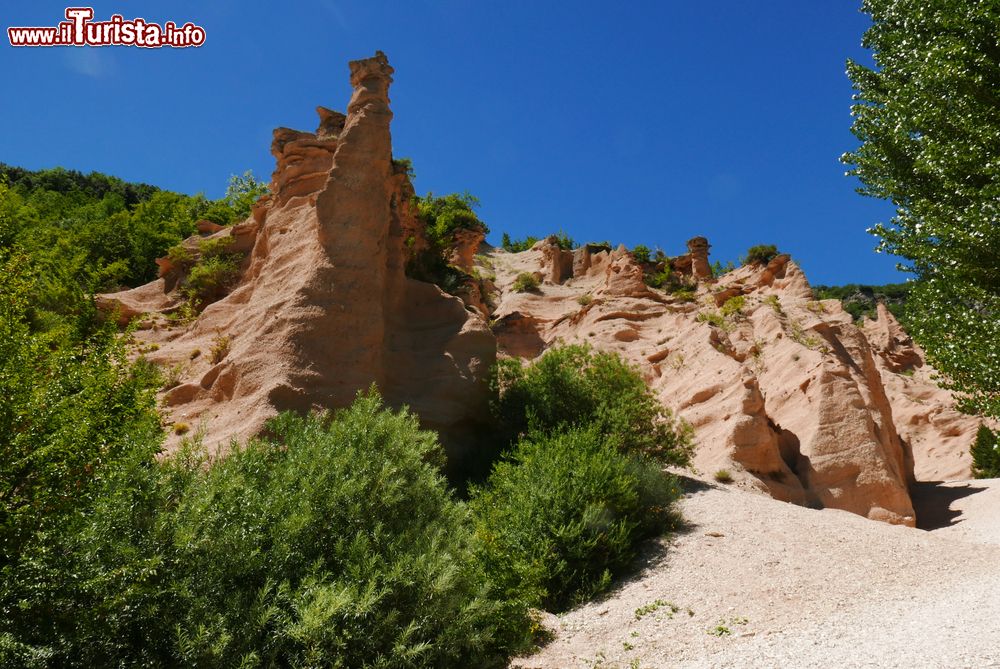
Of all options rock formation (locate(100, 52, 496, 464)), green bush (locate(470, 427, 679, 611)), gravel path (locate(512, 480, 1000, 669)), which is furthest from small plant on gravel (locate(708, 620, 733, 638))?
rock formation (locate(100, 52, 496, 464))

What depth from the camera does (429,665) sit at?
7.64 metres

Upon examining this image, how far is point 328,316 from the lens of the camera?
16219mm

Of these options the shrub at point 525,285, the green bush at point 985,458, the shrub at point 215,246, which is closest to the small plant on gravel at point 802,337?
the green bush at point 985,458

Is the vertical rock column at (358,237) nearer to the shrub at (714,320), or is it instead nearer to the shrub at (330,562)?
the shrub at (330,562)

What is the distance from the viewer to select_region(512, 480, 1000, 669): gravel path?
913cm

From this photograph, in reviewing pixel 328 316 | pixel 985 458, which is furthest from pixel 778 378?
pixel 328 316

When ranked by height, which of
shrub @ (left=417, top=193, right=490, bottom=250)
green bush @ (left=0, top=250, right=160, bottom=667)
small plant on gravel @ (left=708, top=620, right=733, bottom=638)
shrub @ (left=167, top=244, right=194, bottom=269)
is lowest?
small plant on gravel @ (left=708, top=620, right=733, bottom=638)

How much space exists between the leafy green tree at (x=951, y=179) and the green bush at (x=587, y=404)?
6810 millimetres

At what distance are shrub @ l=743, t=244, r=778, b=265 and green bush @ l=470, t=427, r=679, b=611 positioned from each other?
1068 inches

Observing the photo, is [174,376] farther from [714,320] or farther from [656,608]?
[714,320]

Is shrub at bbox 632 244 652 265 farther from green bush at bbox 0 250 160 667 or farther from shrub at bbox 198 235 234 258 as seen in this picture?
green bush at bbox 0 250 160 667

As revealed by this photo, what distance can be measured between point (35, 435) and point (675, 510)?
41.1ft

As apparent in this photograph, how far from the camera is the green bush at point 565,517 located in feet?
40.8

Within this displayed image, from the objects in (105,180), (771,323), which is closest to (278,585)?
(771,323)
